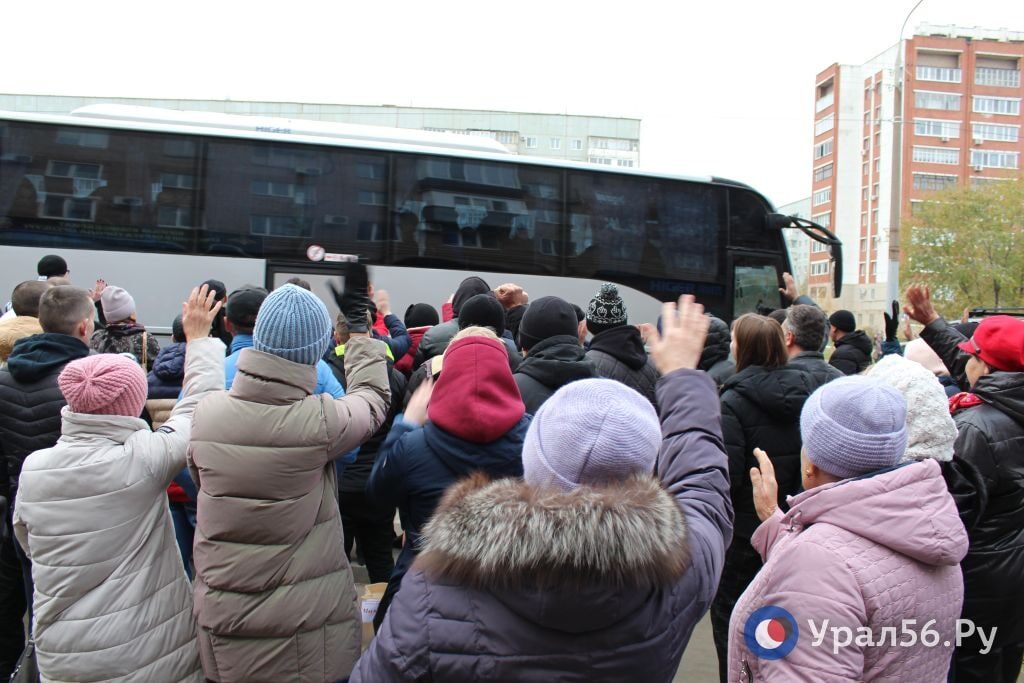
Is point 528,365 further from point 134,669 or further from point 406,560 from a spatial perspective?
point 134,669

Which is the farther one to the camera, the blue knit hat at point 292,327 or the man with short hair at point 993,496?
the man with short hair at point 993,496

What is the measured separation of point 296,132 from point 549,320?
732cm

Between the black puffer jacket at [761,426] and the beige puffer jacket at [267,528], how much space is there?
1966 mm

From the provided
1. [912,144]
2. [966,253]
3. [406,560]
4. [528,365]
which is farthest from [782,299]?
[912,144]

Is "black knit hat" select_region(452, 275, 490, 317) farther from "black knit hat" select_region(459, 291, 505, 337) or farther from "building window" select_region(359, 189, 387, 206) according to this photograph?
"building window" select_region(359, 189, 387, 206)

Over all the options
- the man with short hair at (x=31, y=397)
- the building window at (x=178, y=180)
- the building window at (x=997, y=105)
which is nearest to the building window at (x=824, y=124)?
the building window at (x=997, y=105)

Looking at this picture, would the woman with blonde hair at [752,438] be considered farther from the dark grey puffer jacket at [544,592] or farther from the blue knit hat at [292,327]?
the dark grey puffer jacket at [544,592]

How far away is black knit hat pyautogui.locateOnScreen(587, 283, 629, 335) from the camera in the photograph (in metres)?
3.98

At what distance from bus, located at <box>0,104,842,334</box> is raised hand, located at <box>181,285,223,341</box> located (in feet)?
19.6

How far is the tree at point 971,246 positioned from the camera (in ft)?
140

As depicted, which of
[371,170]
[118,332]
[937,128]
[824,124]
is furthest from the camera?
[824,124]

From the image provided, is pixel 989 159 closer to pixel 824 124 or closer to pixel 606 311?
pixel 824 124

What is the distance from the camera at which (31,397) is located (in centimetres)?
331

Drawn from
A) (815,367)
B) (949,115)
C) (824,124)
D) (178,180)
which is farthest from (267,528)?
(824,124)
